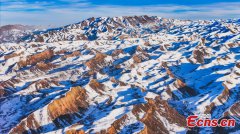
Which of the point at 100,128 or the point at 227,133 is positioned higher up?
the point at 100,128

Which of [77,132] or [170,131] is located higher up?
[77,132]

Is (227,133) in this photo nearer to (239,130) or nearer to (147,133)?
(239,130)

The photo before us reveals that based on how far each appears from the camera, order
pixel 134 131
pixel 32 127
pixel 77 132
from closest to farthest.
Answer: pixel 77 132 < pixel 134 131 < pixel 32 127

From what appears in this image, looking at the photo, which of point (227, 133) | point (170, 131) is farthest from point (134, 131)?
point (227, 133)

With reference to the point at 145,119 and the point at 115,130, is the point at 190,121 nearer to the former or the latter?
the point at 145,119

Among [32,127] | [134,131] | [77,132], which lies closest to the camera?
[77,132]

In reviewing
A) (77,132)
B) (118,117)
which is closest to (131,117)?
(118,117)

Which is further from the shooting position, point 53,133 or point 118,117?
point 118,117

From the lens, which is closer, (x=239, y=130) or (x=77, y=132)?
(x=77, y=132)
